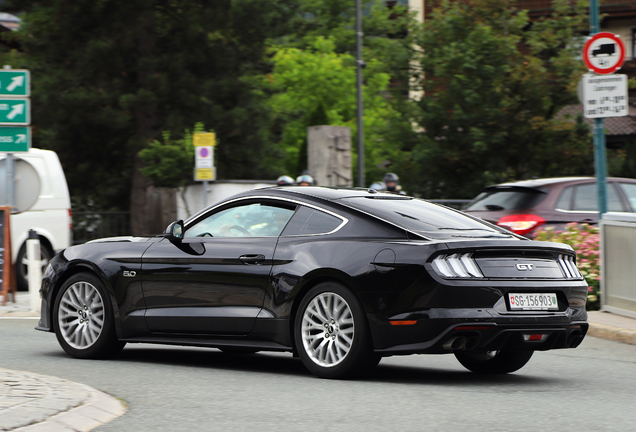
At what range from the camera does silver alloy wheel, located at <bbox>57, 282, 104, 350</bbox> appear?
8766mm

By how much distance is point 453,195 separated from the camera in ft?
115

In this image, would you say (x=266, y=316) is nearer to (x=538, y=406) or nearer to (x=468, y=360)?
(x=468, y=360)

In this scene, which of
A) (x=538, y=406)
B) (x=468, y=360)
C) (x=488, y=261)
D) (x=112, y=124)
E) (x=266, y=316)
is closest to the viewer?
(x=538, y=406)

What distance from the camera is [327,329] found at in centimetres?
748

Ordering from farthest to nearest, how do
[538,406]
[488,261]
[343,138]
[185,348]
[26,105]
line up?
[343,138], [26,105], [185,348], [488,261], [538,406]

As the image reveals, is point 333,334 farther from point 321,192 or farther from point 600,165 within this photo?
point 600,165

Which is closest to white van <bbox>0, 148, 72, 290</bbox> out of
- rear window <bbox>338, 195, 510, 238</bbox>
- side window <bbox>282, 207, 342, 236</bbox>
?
side window <bbox>282, 207, 342, 236</bbox>

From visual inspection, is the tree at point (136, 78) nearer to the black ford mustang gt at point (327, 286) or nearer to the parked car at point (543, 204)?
the parked car at point (543, 204)

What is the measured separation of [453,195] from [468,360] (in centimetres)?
2690

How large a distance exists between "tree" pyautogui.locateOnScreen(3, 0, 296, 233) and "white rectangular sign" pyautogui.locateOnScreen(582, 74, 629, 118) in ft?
60.1

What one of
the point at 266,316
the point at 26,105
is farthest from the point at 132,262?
the point at 26,105

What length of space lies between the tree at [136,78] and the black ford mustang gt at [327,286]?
20.7m

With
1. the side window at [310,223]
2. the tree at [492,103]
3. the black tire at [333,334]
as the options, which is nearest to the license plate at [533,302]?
the black tire at [333,334]

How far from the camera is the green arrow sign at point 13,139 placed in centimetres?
1411
